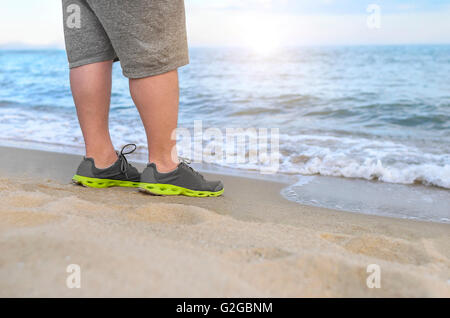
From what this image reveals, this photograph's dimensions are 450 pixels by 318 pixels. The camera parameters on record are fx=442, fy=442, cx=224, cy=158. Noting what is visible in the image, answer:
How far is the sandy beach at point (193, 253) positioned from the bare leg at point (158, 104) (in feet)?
0.92

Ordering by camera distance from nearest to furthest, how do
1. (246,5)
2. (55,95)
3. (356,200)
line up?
(356,200) < (55,95) < (246,5)

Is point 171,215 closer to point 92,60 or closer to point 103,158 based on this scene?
point 103,158

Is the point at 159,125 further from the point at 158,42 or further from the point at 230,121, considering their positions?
the point at 230,121

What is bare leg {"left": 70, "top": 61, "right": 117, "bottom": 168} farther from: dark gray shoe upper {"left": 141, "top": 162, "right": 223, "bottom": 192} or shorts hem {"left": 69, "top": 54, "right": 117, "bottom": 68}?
dark gray shoe upper {"left": 141, "top": 162, "right": 223, "bottom": 192}

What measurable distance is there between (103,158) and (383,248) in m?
1.30

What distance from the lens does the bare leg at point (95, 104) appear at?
1948mm

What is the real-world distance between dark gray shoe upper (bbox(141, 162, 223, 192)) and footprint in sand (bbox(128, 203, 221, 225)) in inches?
13.1

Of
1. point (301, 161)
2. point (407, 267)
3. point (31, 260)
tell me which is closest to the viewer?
point (31, 260)

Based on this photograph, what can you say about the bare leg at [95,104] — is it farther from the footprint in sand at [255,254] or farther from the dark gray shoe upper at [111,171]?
the footprint in sand at [255,254]

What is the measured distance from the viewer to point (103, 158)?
6.84ft
